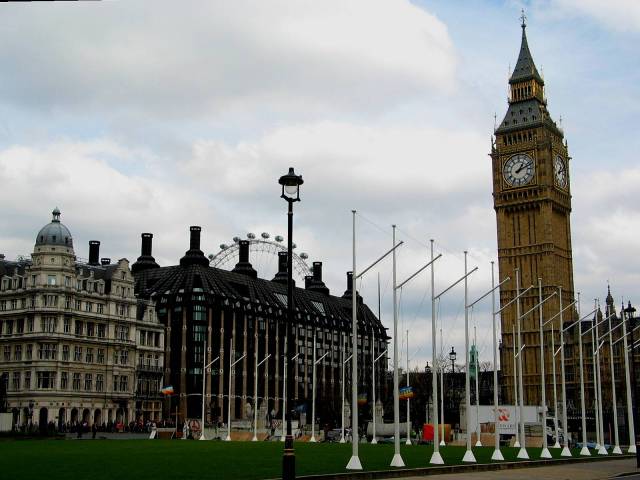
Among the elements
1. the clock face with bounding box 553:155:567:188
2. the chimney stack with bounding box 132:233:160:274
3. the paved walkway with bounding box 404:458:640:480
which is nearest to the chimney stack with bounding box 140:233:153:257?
the chimney stack with bounding box 132:233:160:274

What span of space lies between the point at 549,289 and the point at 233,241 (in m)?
59.3

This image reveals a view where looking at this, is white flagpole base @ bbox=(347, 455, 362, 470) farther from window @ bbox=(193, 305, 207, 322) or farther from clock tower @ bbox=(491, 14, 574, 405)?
clock tower @ bbox=(491, 14, 574, 405)

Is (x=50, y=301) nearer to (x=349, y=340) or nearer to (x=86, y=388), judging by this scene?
(x=86, y=388)

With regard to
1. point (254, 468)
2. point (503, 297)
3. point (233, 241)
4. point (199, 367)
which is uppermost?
point (233, 241)

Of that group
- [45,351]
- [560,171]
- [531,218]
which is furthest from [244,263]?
[560,171]

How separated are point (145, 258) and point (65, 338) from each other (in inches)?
1583

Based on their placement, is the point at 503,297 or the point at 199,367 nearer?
the point at 199,367

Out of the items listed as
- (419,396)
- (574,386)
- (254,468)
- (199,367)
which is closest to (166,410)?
(199,367)

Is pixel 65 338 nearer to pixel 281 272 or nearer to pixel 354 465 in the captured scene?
pixel 281 272

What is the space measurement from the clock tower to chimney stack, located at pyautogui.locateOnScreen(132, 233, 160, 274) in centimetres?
5974

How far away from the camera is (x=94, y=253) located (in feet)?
416

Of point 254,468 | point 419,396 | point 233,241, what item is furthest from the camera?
point 233,241

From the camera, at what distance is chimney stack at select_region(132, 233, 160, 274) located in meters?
143

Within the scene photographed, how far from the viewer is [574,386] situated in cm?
14188
